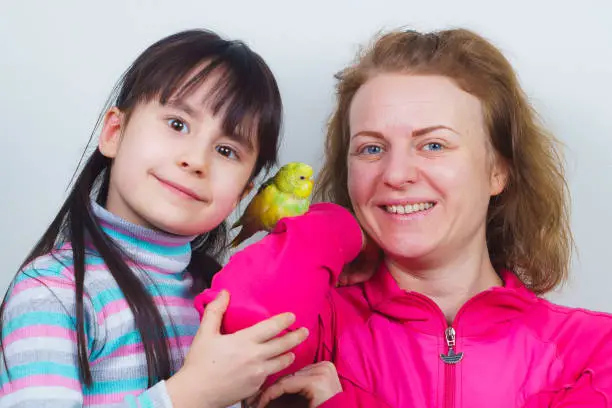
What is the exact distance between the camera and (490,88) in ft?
3.86

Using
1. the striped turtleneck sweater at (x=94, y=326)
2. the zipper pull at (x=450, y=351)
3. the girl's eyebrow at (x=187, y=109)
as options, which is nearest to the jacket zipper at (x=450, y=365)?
the zipper pull at (x=450, y=351)

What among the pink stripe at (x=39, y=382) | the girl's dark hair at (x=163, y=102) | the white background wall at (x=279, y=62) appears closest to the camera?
the pink stripe at (x=39, y=382)

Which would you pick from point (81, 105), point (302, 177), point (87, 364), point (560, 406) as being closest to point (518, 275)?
point (560, 406)

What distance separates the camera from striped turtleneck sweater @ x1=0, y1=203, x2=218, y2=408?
2.89 ft

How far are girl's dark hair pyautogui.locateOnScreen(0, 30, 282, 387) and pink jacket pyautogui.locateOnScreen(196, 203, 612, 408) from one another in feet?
0.54

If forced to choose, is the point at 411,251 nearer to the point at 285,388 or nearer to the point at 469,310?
the point at 469,310

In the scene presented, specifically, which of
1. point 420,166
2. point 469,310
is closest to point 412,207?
point 420,166

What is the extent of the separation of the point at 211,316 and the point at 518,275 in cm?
61

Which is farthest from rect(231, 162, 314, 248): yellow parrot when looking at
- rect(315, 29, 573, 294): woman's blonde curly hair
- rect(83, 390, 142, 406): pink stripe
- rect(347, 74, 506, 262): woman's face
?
rect(83, 390, 142, 406): pink stripe

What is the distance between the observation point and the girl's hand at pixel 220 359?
2.92 ft

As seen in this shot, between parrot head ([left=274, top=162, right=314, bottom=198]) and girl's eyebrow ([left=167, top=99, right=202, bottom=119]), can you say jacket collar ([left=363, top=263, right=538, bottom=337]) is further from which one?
girl's eyebrow ([left=167, top=99, right=202, bottom=119])

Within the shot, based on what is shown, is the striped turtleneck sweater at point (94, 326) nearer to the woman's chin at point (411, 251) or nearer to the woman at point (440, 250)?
the woman at point (440, 250)

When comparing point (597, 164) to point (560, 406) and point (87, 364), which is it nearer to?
point (560, 406)

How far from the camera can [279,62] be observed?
1506 millimetres
